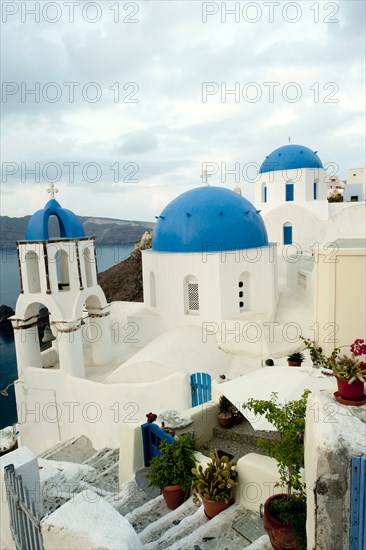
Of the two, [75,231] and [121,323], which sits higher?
[75,231]

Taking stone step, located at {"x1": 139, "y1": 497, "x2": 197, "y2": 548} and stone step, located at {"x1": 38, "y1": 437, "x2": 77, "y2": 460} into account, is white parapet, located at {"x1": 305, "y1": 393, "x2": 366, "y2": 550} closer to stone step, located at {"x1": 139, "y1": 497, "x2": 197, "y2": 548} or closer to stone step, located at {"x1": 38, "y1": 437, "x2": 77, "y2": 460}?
stone step, located at {"x1": 139, "y1": 497, "x2": 197, "y2": 548}

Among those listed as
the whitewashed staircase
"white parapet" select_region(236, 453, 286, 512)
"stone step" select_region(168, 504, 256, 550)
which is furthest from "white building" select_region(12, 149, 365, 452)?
"stone step" select_region(168, 504, 256, 550)

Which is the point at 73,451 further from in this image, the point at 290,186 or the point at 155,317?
the point at 290,186

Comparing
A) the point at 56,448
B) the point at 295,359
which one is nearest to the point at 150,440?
the point at 295,359

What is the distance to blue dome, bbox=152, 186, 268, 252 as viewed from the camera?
47.2ft

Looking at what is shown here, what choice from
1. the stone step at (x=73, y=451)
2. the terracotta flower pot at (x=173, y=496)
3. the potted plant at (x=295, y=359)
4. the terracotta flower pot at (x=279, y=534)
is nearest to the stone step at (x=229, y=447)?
the terracotta flower pot at (x=173, y=496)

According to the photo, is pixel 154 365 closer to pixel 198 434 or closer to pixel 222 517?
pixel 198 434

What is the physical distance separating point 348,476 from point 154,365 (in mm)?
8940

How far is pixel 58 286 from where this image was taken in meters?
13.0

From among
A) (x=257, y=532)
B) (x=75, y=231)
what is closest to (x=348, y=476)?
(x=257, y=532)

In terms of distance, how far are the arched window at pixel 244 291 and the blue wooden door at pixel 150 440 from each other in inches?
315

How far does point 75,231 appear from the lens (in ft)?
42.7

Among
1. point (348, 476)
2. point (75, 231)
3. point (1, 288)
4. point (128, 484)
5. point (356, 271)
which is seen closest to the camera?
point (348, 476)

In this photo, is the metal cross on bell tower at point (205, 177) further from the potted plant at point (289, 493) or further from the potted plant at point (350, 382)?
the potted plant at point (350, 382)
